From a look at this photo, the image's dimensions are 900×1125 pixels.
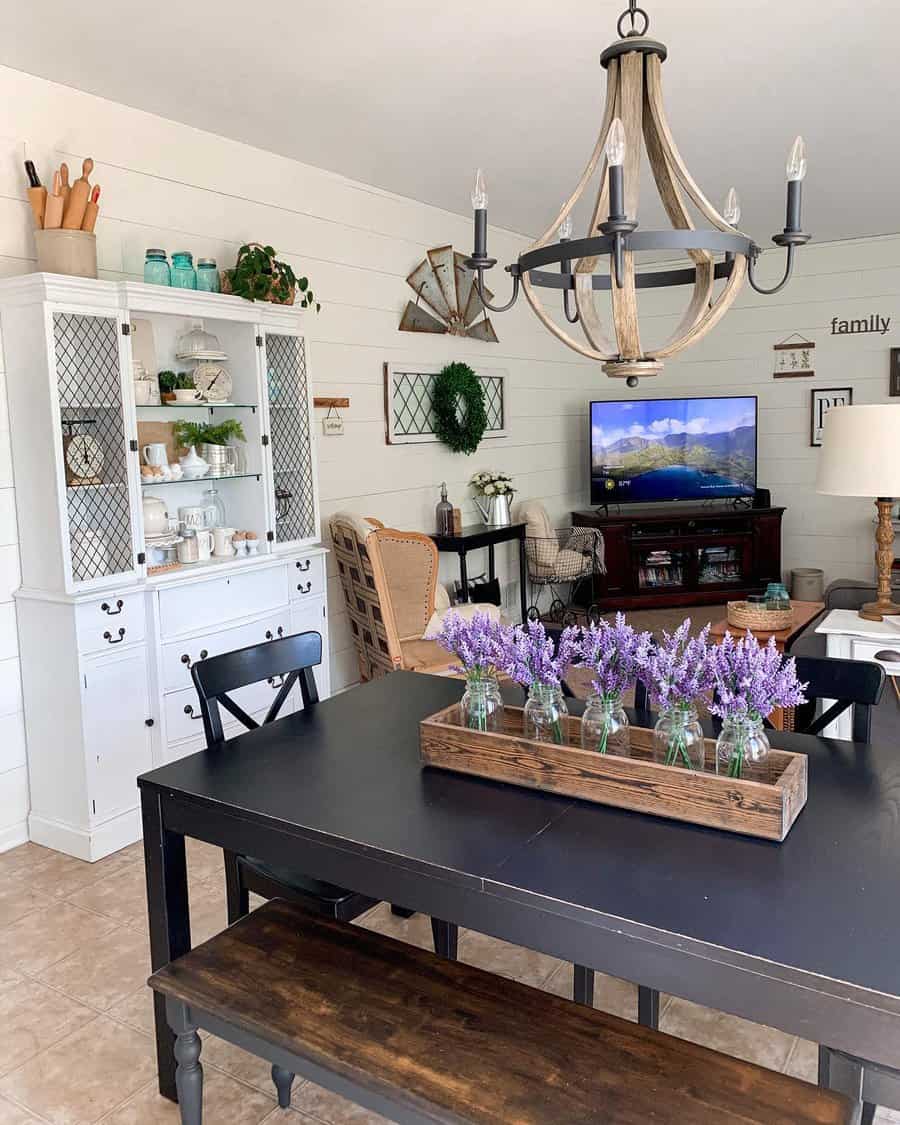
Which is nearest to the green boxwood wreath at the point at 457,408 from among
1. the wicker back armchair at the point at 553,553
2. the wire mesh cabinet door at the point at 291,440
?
the wicker back armchair at the point at 553,553

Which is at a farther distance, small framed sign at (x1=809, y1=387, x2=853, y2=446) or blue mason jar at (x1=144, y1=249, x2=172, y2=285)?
small framed sign at (x1=809, y1=387, x2=853, y2=446)

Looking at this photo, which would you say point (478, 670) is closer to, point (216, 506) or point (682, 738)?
point (682, 738)

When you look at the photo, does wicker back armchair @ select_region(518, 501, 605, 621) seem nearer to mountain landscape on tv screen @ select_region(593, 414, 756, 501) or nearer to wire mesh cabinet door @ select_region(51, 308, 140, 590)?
mountain landscape on tv screen @ select_region(593, 414, 756, 501)

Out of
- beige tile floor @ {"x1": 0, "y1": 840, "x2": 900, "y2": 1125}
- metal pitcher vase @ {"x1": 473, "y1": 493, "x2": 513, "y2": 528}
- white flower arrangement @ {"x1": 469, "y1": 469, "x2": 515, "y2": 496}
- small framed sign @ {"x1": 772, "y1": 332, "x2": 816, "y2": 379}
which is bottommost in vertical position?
beige tile floor @ {"x1": 0, "y1": 840, "x2": 900, "y2": 1125}

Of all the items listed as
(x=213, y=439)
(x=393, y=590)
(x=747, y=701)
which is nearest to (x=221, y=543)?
(x=213, y=439)

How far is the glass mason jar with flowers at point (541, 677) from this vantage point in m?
1.87

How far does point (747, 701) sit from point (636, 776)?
0.24 metres

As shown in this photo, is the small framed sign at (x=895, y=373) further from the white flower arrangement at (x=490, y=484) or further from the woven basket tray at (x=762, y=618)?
the woven basket tray at (x=762, y=618)

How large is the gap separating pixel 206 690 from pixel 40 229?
193 centimetres

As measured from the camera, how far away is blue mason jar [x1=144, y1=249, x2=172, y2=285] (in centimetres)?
358

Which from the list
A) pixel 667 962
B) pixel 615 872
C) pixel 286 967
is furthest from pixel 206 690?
pixel 667 962

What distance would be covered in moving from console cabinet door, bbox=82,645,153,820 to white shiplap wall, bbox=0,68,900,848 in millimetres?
379

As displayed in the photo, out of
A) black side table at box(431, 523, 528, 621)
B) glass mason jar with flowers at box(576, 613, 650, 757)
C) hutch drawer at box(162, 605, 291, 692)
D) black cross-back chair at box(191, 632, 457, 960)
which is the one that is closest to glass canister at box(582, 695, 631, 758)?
glass mason jar with flowers at box(576, 613, 650, 757)

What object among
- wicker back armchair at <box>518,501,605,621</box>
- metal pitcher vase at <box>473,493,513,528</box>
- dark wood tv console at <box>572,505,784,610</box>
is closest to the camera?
metal pitcher vase at <box>473,493,513,528</box>
